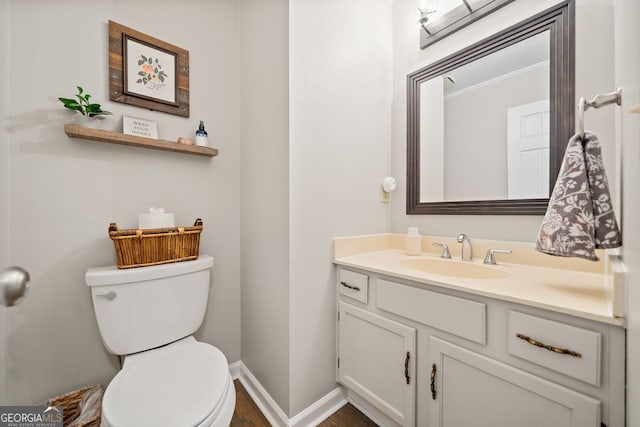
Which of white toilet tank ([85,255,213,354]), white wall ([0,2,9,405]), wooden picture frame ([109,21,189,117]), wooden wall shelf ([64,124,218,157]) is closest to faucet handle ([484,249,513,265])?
white toilet tank ([85,255,213,354])

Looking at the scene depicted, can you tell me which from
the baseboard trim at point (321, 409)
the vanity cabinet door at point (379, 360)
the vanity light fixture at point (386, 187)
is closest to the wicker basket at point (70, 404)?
the baseboard trim at point (321, 409)

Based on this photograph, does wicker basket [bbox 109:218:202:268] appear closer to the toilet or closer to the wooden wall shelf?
the toilet

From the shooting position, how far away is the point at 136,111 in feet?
3.86

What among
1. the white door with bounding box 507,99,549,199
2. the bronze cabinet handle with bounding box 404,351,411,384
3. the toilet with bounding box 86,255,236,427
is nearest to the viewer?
the toilet with bounding box 86,255,236,427

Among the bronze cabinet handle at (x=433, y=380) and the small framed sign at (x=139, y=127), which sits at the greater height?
the small framed sign at (x=139, y=127)

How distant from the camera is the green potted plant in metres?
0.96

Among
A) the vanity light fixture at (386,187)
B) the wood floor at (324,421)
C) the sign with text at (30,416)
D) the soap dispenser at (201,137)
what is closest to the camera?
the sign with text at (30,416)

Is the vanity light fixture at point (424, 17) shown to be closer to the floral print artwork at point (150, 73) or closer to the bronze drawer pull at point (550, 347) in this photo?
the floral print artwork at point (150, 73)

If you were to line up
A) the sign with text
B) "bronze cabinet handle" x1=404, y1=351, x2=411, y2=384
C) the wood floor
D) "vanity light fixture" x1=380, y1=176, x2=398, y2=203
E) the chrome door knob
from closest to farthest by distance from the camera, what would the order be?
the chrome door knob → the sign with text → "bronze cabinet handle" x1=404, y1=351, x2=411, y2=384 → the wood floor → "vanity light fixture" x1=380, y1=176, x2=398, y2=203

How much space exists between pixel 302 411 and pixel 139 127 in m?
1.54

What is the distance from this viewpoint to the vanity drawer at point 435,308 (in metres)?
0.77

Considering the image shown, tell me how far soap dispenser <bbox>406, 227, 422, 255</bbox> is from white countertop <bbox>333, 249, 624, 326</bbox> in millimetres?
252

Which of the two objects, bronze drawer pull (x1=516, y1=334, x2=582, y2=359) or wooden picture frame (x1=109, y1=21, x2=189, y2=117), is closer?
bronze drawer pull (x1=516, y1=334, x2=582, y2=359)

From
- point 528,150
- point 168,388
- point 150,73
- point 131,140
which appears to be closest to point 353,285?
point 168,388
